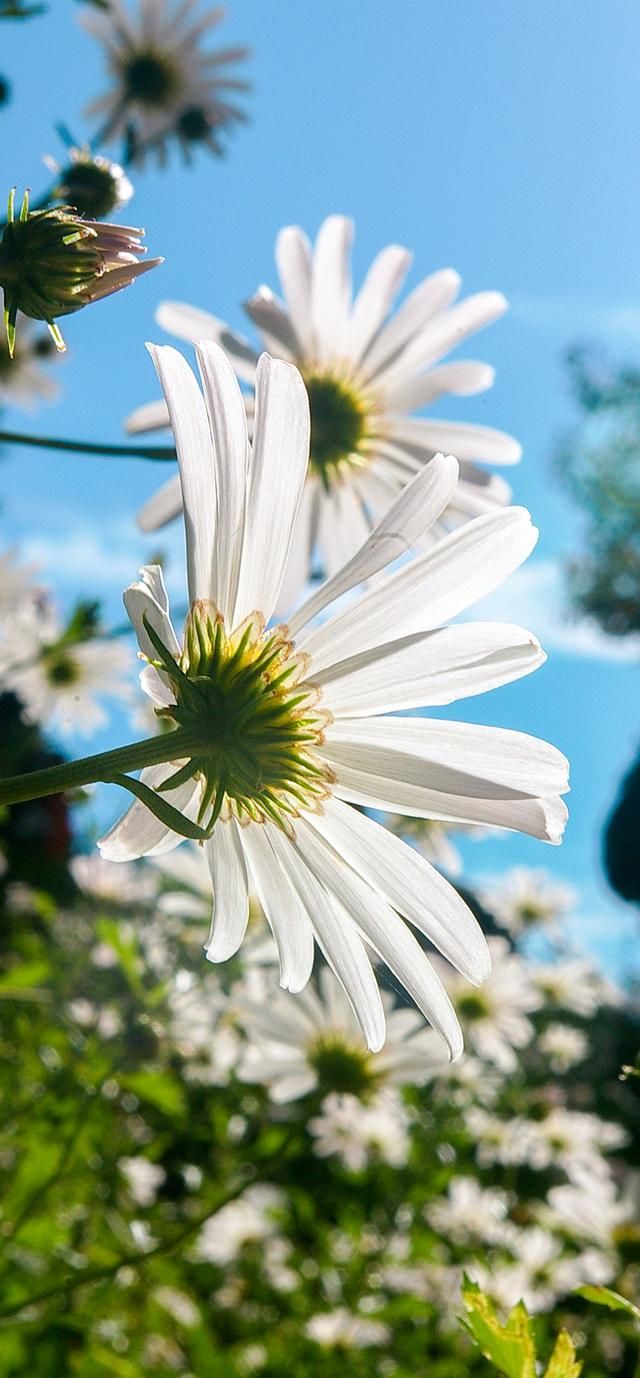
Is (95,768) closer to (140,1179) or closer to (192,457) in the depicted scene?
(192,457)

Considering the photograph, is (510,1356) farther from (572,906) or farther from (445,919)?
(572,906)

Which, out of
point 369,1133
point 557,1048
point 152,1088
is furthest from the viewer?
point 557,1048

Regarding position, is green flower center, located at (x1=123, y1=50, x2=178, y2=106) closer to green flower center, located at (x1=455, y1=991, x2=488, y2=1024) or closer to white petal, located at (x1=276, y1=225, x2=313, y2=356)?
white petal, located at (x1=276, y1=225, x2=313, y2=356)

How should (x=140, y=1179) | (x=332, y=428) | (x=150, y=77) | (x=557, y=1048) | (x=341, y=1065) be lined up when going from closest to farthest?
(x=332, y=428)
(x=341, y=1065)
(x=150, y=77)
(x=140, y=1179)
(x=557, y=1048)

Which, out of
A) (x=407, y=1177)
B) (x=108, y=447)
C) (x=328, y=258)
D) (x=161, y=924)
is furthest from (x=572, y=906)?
(x=108, y=447)

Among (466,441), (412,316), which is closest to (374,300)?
(412,316)

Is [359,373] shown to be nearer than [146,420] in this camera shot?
No
